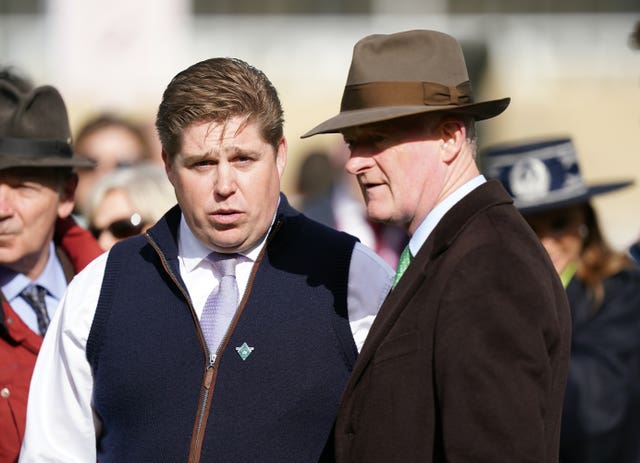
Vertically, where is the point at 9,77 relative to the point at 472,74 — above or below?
above

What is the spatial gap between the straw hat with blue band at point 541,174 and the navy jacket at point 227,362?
189cm

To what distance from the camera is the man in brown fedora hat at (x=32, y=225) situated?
382 cm

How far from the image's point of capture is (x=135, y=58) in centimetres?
767

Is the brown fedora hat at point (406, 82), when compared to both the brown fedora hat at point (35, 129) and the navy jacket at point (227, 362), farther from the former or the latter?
the brown fedora hat at point (35, 129)

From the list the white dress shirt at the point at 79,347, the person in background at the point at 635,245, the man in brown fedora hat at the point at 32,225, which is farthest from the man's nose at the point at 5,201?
the person in background at the point at 635,245

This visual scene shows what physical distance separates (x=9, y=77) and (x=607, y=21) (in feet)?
34.6

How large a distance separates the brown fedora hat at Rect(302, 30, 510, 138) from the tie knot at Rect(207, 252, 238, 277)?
53cm

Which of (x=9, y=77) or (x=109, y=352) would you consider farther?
(x=9, y=77)

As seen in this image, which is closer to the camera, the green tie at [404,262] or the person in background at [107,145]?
the green tie at [404,262]

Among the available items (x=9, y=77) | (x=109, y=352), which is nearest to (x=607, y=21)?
(x=9, y=77)

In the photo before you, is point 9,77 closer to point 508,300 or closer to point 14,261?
point 14,261

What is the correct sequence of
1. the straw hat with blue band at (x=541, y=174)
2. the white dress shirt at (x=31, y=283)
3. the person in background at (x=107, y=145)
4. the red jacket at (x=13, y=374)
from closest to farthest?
1. the red jacket at (x=13, y=374)
2. the white dress shirt at (x=31, y=283)
3. the straw hat with blue band at (x=541, y=174)
4. the person in background at (x=107, y=145)

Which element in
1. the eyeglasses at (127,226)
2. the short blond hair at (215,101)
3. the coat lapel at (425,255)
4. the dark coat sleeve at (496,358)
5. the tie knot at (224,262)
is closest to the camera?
the dark coat sleeve at (496,358)

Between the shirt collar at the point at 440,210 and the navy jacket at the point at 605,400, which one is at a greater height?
the shirt collar at the point at 440,210
